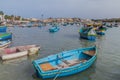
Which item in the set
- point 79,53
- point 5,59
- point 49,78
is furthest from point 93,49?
point 5,59

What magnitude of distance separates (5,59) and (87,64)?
9274 millimetres

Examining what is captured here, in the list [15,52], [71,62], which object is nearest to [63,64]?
[71,62]

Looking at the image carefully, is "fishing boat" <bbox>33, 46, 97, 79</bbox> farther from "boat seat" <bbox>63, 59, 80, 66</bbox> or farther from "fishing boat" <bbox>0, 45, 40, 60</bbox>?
"fishing boat" <bbox>0, 45, 40, 60</bbox>

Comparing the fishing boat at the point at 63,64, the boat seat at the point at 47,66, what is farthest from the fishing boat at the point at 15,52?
the boat seat at the point at 47,66

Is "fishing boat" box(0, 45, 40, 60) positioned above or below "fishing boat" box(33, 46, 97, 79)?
below

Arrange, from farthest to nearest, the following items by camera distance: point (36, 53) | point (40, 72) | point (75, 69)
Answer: point (36, 53) → point (75, 69) → point (40, 72)

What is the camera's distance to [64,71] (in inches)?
612

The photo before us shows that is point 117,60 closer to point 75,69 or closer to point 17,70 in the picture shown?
point 75,69

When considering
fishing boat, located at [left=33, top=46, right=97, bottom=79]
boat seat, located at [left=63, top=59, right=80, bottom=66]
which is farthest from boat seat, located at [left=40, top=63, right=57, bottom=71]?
boat seat, located at [left=63, top=59, right=80, bottom=66]

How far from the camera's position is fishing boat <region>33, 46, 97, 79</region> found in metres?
15.0

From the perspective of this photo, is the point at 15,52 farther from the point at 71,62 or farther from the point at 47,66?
the point at 71,62

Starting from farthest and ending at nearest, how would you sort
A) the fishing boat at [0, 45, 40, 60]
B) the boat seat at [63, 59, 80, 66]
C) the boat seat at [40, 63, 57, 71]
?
the fishing boat at [0, 45, 40, 60] < the boat seat at [63, 59, 80, 66] < the boat seat at [40, 63, 57, 71]

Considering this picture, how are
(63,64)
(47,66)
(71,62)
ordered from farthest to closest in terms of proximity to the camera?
(71,62) → (63,64) → (47,66)

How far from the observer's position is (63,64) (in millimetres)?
17641
